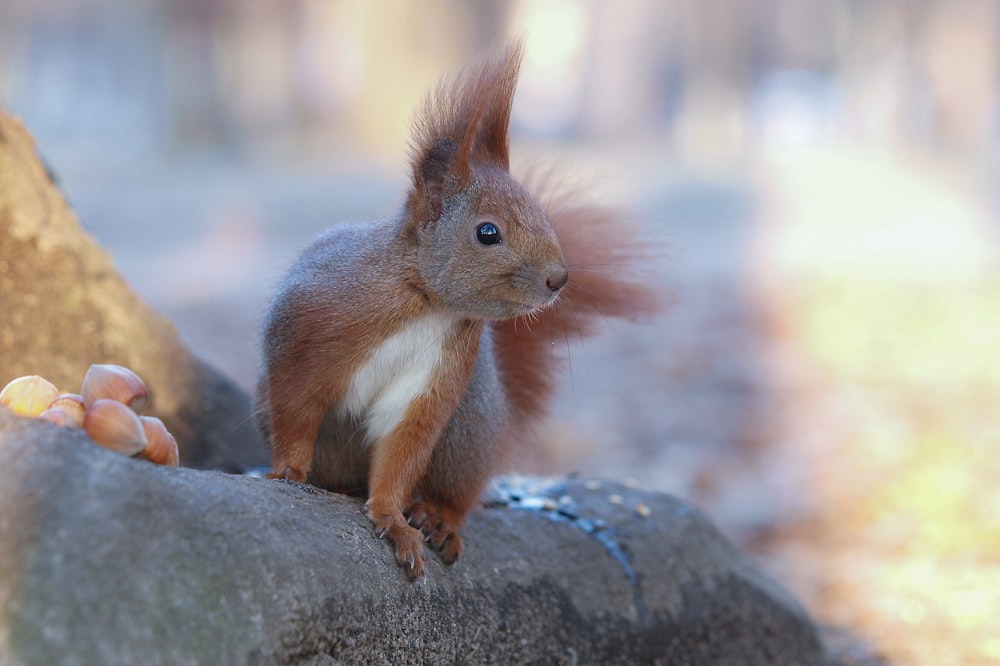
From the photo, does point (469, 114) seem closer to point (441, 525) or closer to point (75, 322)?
point (441, 525)

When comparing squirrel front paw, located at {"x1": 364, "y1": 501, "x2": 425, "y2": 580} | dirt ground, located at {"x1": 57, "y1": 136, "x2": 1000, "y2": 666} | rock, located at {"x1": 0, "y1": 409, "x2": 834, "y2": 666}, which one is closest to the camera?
rock, located at {"x1": 0, "y1": 409, "x2": 834, "y2": 666}

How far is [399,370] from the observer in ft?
6.19

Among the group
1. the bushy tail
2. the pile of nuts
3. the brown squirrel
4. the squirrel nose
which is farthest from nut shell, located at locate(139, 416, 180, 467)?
Result: the bushy tail

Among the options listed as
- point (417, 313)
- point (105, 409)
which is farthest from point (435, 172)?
point (105, 409)

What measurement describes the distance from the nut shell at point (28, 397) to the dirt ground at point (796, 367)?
0.68 meters

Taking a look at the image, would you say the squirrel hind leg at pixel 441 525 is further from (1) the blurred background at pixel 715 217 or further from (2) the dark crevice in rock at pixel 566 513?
(1) the blurred background at pixel 715 217

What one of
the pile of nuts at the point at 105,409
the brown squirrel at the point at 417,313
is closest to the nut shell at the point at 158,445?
the pile of nuts at the point at 105,409

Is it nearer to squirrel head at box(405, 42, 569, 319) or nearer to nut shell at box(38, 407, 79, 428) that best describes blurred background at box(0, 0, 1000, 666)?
squirrel head at box(405, 42, 569, 319)

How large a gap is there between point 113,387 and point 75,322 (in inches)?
35.9

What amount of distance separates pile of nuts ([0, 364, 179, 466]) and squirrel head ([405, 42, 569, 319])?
0.51 metres

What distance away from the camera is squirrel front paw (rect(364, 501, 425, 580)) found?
67.4 inches

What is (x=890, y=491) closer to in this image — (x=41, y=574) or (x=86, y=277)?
(x=86, y=277)

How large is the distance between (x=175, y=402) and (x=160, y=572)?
1.27m

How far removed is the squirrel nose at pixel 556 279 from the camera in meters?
1.81
